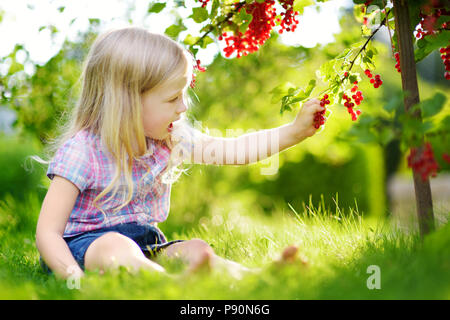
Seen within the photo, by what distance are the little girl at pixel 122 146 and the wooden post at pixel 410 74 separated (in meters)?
0.41

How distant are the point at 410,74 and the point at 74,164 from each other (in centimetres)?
146

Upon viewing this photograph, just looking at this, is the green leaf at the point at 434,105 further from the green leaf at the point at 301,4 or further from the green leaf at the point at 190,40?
the green leaf at the point at 190,40

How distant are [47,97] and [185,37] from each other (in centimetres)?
202

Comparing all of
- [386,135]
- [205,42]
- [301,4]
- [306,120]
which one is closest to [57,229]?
[205,42]

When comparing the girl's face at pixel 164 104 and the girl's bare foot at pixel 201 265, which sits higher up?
the girl's face at pixel 164 104

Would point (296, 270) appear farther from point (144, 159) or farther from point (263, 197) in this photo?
point (263, 197)

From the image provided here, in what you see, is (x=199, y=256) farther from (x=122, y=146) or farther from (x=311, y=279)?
(x=122, y=146)

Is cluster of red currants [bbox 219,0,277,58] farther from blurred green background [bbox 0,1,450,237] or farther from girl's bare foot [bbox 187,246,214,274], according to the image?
girl's bare foot [bbox 187,246,214,274]

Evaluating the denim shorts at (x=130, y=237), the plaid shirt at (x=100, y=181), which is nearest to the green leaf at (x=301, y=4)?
the plaid shirt at (x=100, y=181)

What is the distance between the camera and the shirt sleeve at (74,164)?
2.06 meters

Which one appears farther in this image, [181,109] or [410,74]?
[181,109]

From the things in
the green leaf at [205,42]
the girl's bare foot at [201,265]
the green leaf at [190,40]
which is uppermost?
the green leaf at [190,40]

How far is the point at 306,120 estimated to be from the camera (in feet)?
7.22
